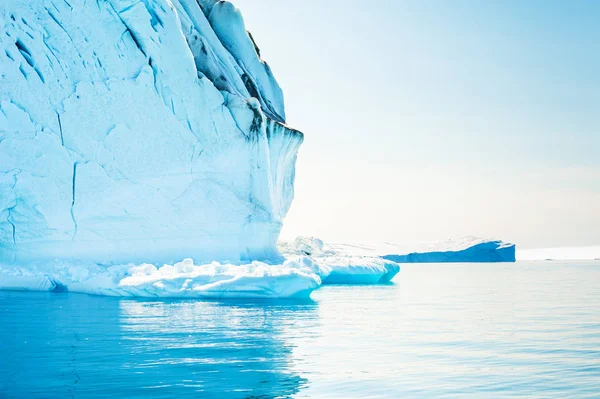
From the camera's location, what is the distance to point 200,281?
11.6 meters

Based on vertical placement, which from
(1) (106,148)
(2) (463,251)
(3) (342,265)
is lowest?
(3) (342,265)

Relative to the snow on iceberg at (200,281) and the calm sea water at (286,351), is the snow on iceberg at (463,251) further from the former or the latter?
the calm sea water at (286,351)

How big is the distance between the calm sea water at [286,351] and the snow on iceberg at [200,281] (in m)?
0.76

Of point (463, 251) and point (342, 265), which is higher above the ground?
point (463, 251)

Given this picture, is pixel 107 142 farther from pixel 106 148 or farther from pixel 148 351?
pixel 148 351

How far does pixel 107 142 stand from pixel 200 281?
4.70 m

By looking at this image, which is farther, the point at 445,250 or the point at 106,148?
the point at 445,250

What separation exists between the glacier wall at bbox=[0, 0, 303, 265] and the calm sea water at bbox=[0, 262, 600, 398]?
346 cm

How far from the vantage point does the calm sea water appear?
4734 mm

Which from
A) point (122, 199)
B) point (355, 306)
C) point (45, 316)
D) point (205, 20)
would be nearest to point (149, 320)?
point (45, 316)

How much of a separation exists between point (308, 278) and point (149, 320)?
4.03 m

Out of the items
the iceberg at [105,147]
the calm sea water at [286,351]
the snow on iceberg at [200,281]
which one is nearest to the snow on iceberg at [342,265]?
the iceberg at [105,147]

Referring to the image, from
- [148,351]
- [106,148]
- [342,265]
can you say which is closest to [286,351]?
[148,351]

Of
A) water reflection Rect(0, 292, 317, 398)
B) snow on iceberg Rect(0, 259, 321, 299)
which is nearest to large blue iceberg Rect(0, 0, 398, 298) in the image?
snow on iceberg Rect(0, 259, 321, 299)
